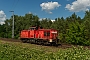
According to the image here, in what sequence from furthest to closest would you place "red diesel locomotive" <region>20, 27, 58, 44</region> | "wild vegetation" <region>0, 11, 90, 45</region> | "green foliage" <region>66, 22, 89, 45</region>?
"wild vegetation" <region>0, 11, 90, 45</region> → "green foliage" <region>66, 22, 89, 45</region> → "red diesel locomotive" <region>20, 27, 58, 44</region>

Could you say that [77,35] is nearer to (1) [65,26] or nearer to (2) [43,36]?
(1) [65,26]

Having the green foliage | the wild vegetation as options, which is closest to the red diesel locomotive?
the wild vegetation

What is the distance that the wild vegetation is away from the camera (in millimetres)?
56406

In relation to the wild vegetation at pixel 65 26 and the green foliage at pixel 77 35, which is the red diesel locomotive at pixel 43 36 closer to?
the wild vegetation at pixel 65 26

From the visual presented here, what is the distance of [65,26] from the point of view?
8031 cm

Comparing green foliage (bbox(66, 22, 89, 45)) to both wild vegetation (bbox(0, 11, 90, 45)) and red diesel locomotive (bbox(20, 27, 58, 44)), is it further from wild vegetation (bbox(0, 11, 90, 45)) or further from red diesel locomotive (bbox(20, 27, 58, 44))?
red diesel locomotive (bbox(20, 27, 58, 44))

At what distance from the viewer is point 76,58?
6309mm

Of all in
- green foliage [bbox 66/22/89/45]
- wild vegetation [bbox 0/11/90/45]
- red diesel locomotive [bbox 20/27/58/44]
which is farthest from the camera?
wild vegetation [bbox 0/11/90/45]

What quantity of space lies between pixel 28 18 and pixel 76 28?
57.3 meters

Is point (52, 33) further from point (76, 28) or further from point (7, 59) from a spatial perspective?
point (76, 28)

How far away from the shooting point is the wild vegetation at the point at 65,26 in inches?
2221

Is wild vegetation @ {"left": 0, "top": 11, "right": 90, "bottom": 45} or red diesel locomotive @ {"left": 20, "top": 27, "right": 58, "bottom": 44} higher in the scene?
wild vegetation @ {"left": 0, "top": 11, "right": 90, "bottom": 45}

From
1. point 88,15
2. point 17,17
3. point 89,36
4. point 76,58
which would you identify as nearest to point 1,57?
point 76,58

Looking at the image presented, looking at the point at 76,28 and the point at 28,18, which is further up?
the point at 28,18
